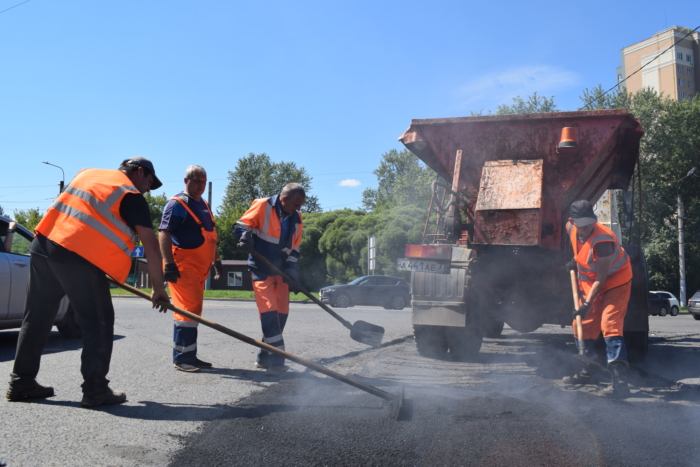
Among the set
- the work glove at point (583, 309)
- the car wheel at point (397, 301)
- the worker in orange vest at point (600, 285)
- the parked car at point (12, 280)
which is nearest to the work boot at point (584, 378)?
the worker in orange vest at point (600, 285)

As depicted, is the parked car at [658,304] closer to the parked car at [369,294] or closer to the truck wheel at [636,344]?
the parked car at [369,294]

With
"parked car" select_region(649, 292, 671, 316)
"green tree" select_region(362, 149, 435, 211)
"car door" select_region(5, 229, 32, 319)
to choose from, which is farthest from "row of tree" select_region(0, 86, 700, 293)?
"car door" select_region(5, 229, 32, 319)

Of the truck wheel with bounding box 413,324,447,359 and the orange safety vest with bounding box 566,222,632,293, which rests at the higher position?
the orange safety vest with bounding box 566,222,632,293

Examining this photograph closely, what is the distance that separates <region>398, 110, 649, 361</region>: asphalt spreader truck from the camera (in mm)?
5109

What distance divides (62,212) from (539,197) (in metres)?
3.95

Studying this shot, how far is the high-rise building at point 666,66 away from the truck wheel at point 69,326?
7615cm

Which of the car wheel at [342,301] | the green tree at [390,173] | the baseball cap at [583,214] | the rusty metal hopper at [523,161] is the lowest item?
the car wheel at [342,301]

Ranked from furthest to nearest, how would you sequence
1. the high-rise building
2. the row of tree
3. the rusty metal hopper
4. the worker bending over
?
the high-rise building < the row of tree < the rusty metal hopper < the worker bending over

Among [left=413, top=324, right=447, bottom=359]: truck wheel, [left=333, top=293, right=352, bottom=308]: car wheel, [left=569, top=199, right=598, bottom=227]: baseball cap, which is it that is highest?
[left=569, top=199, right=598, bottom=227]: baseball cap

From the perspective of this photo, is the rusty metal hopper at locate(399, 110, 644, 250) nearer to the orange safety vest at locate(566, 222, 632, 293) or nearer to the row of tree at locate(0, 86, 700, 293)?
the orange safety vest at locate(566, 222, 632, 293)

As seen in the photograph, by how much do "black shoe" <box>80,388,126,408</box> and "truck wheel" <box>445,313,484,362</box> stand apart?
3.28m

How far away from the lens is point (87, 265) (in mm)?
3359

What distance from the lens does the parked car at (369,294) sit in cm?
1859

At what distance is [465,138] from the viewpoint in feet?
18.3
